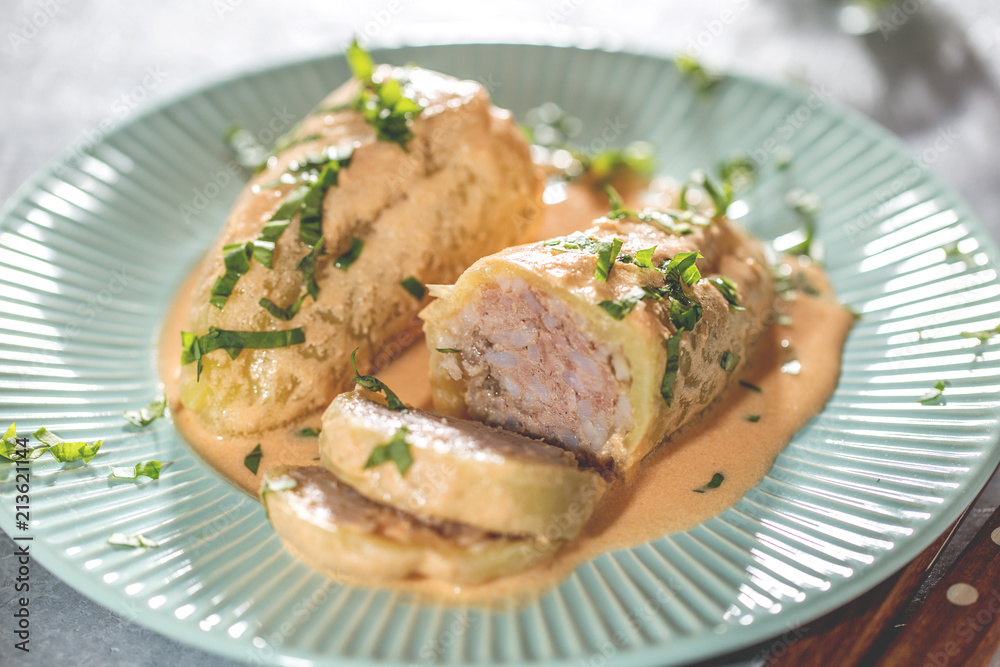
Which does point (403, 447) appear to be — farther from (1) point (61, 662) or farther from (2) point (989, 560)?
(2) point (989, 560)

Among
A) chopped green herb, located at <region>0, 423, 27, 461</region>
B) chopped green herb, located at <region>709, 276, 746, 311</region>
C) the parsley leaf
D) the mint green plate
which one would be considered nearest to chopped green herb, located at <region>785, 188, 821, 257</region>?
the mint green plate

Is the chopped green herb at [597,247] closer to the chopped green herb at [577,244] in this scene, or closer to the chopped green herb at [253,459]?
the chopped green herb at [577,244]

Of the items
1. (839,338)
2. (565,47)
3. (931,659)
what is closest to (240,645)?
(931,659)

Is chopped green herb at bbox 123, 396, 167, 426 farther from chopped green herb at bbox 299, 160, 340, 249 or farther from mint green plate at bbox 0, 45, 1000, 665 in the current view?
chopped green herb at bbox 299, 160, 340, 249

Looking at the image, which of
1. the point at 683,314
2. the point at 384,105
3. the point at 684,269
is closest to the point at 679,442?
the point at 683,314

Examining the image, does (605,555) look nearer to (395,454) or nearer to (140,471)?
(395,454)
